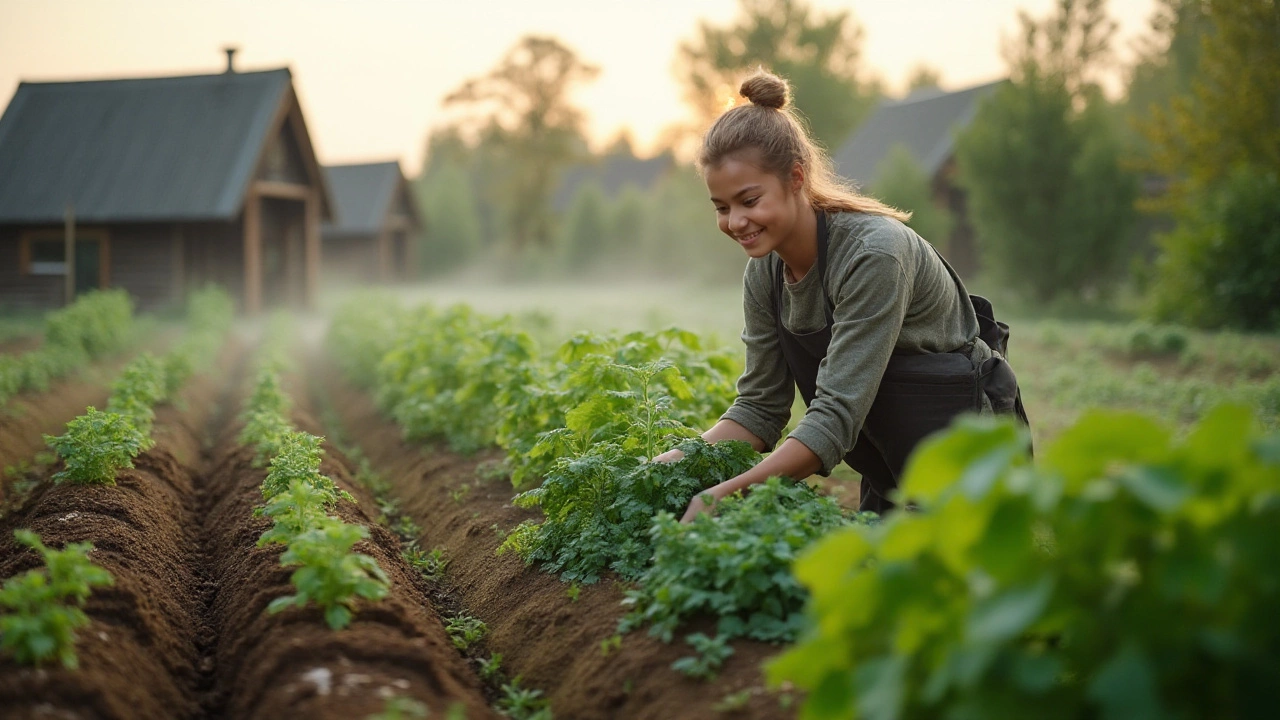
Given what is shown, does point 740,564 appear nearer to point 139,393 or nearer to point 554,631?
point 554,631

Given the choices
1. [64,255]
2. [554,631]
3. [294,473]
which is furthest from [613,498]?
[64,255]

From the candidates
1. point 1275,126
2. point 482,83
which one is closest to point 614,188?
point 482,83

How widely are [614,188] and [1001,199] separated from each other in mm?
67642

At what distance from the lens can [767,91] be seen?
3836 mm

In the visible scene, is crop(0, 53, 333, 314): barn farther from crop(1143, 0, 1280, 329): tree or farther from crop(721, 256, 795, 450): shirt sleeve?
crop(721, 256, 795, 450): shirt sleeve

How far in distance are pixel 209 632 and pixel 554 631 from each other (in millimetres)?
1550

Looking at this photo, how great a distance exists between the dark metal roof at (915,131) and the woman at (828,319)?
2869cm

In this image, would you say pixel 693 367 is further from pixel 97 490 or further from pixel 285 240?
pixel 285 240

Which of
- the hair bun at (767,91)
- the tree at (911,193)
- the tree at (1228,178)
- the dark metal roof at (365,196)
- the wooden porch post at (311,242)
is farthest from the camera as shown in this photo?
the dark metal roof at (365,196)

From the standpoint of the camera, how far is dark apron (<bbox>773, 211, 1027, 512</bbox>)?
386cm

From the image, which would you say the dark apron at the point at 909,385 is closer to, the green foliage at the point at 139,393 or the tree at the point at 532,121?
the green foliage at the point at 139,393

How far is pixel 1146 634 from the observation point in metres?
1.75

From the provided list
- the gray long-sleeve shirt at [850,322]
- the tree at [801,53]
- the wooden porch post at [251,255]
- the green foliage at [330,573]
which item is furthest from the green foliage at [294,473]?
the tree at [801,53]

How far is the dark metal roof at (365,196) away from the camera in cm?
3938
